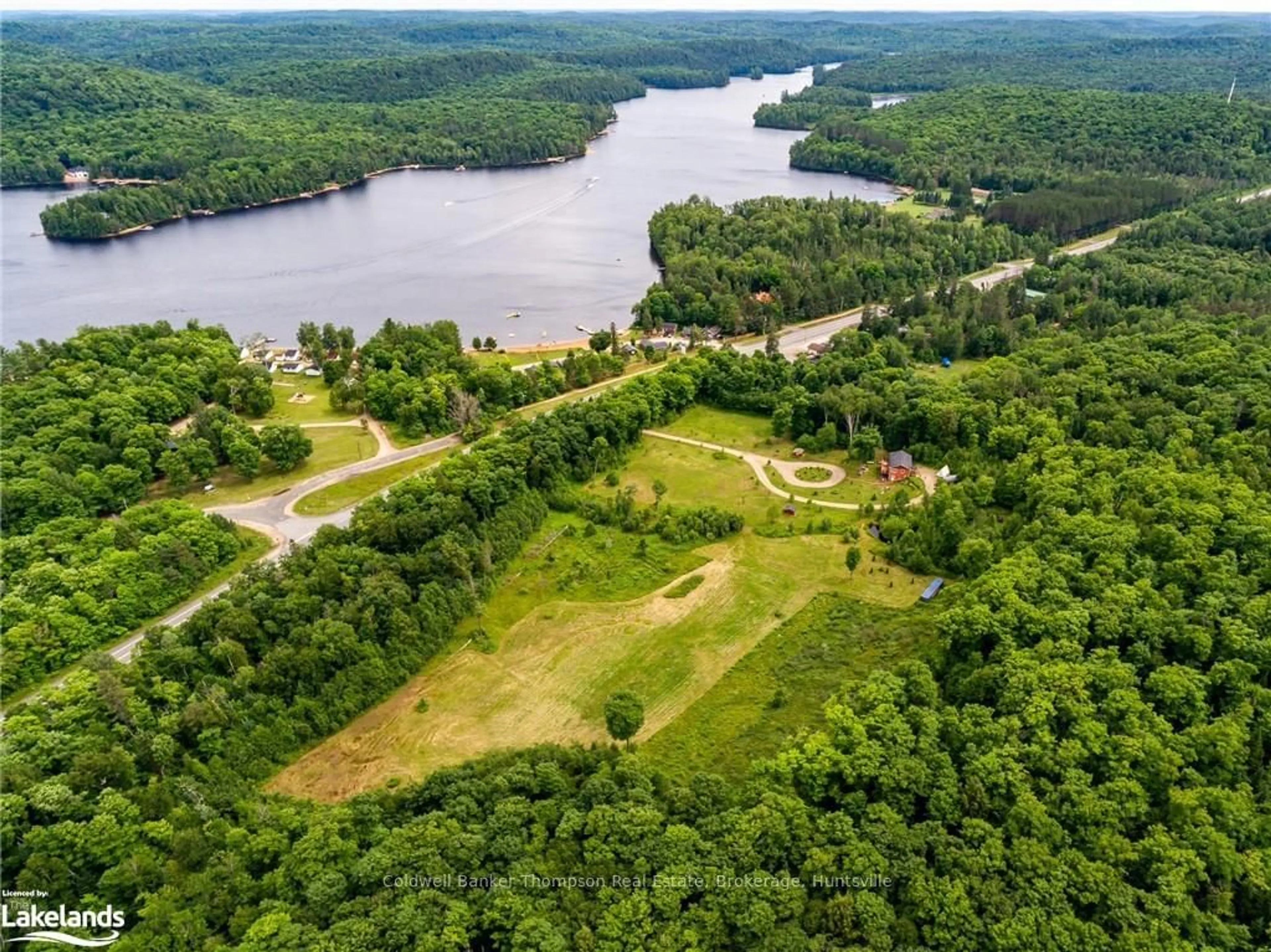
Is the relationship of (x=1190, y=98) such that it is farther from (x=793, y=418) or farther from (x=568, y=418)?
(x=568, y=418)

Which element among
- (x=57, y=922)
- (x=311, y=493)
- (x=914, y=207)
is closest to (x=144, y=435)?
(x=311, y=493)

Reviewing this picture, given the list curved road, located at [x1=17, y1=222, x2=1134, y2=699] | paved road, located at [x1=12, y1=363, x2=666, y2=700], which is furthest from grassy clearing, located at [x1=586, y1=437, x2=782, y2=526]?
paved road, located at [x1=12, y1=363, x2=666, y2=700]

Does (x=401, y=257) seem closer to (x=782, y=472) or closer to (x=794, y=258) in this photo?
(x=794, y=258)

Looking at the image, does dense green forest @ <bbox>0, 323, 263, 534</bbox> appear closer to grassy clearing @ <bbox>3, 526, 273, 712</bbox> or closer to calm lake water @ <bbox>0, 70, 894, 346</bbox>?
grassy clearing @ <bbox>3, 526, 273, 712</bbox>

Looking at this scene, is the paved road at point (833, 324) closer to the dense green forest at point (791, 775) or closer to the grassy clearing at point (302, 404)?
the dense green forest at point (791, 775)

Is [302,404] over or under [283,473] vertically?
over
